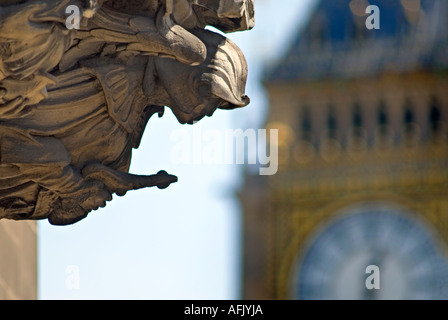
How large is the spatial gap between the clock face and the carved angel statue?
38.3 metres

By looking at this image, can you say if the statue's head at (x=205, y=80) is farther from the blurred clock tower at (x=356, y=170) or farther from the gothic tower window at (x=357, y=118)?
the gothic tower window at (x=357, y=118)

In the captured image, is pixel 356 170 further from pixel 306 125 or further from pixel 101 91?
Result: pixel 101 91

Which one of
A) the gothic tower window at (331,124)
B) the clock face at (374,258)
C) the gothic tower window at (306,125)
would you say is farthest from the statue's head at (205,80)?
the gothic tower window at (331,124)

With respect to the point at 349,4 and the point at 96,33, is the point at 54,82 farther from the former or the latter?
the point at 349,4

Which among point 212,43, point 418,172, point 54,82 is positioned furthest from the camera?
point 418,172

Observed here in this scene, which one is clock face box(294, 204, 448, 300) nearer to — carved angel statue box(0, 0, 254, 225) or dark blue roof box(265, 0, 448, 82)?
dark blue roof box(265, 0, 448, 82)

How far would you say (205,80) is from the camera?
15.2 feet

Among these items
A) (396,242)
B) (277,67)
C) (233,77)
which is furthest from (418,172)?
(233,77)

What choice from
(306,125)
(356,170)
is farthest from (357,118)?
(356,170)

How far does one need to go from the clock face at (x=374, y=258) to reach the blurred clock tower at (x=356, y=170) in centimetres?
2

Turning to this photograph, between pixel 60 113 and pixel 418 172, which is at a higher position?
pixel 418 172

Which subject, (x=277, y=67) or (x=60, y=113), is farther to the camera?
(x=277, y=67)
